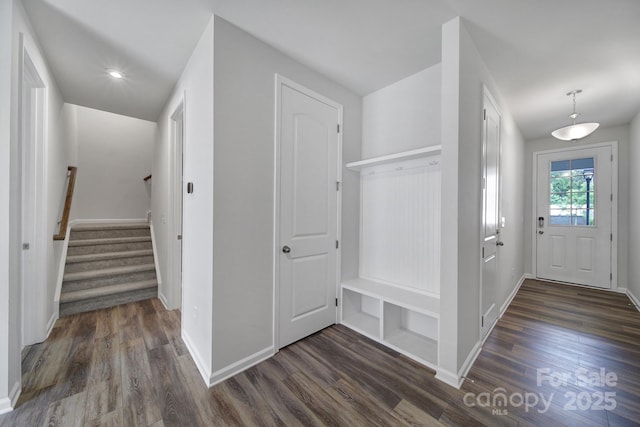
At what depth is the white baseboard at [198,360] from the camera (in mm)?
1739

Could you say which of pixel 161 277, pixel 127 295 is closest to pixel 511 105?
pixel 161 277

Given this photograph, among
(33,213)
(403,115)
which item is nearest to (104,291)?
(33,213)

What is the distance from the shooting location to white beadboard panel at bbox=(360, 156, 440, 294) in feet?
7.43

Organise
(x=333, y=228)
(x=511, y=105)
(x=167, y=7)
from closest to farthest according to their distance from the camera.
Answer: (x=167, y=7), (x=333, y=228), (x=511, y=105)

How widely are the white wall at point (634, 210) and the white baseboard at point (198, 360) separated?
16.1 ft

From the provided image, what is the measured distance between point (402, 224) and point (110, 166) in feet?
18.3

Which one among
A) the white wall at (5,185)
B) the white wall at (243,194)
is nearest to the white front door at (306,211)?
the white wall at (243,194)

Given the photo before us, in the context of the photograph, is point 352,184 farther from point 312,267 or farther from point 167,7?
point 167,7

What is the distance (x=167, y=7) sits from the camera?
1.63 meters

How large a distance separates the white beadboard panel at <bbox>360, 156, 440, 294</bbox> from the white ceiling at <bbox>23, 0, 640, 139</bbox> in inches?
37.5

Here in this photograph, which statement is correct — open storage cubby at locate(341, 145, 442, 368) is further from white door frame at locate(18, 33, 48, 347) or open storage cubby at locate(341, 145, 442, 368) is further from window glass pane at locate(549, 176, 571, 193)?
window glass pane at locate(549, 176, 571, 193)

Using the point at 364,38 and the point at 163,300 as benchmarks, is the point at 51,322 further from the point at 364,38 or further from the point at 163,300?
the point at 364,38

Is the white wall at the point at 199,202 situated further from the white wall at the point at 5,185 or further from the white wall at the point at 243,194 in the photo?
the white wall at the point at 5,185

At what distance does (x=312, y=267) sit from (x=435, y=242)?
1.14 meters
